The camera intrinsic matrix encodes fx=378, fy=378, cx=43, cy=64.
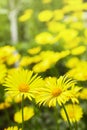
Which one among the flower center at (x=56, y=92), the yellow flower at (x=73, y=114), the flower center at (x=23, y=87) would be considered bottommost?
the yellow flower at (x=73, y=114)

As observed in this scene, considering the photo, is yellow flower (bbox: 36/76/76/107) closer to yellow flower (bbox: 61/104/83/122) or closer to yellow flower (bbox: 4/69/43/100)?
yellow flower (bbox: 4/69/43/100)

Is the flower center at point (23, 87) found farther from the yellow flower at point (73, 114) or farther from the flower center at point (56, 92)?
the yellow flower at point (73, 114)

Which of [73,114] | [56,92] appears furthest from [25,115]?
[56,92]

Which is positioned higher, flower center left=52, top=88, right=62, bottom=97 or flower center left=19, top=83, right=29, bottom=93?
flower center left=19, top=83, right=29, bottom=93

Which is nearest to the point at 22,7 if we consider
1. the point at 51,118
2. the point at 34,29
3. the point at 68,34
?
the point at 34,29

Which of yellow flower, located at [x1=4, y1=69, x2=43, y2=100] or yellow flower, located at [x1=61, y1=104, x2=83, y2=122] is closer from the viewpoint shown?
yellow flower, located at [x1=4, y1=69, x2=43, y2=100]

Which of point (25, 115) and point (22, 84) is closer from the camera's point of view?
point (22, 84)

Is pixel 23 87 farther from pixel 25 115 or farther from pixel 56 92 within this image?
pixel 25 115

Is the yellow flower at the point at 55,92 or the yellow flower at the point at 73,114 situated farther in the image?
the yellow flower at the point at 73,114

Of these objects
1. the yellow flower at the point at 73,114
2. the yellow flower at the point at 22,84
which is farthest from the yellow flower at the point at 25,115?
the yellow flower at the point at 22,84

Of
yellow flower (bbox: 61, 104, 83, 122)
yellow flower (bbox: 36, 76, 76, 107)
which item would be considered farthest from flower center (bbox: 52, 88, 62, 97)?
yellow flower (bbox: 61, 104, 83, 122)
